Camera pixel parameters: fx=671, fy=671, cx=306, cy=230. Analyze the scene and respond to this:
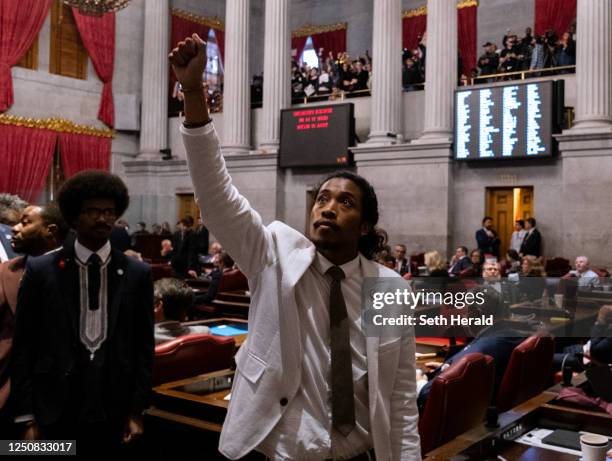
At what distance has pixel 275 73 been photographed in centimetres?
1634

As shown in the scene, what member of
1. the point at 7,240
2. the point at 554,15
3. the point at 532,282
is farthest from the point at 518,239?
the point at 7,240

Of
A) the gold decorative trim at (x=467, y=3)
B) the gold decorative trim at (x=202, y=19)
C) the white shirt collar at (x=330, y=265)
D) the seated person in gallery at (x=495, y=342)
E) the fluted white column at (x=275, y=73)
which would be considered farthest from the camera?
the gold decorative trim at (x=202, y=19)

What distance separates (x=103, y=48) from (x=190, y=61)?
1841cm

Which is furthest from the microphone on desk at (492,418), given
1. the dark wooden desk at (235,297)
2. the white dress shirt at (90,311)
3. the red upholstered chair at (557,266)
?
the red upholstered chair at (557,266)

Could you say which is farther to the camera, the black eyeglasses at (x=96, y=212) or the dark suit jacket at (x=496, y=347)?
the dark suit jacket at (x=496, y=347)

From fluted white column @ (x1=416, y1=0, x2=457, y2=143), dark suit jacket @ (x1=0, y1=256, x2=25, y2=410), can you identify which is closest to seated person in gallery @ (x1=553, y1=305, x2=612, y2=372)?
dark suit jacket @ (x1=0, y1=256, x2=25, y2=410)

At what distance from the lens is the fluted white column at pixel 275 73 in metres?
16.3

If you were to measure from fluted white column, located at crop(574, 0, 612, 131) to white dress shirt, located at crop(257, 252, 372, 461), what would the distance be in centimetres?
1173

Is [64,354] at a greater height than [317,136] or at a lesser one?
lesser

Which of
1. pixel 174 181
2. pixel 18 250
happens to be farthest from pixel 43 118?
pixel 18 250

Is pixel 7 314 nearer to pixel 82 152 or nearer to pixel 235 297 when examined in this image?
pixel 235 297

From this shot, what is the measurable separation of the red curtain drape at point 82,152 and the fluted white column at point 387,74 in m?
7.89

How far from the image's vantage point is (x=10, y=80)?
55.1 ft

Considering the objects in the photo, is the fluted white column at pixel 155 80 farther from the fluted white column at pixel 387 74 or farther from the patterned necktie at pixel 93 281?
the patterned necktie at pixel 93 281
